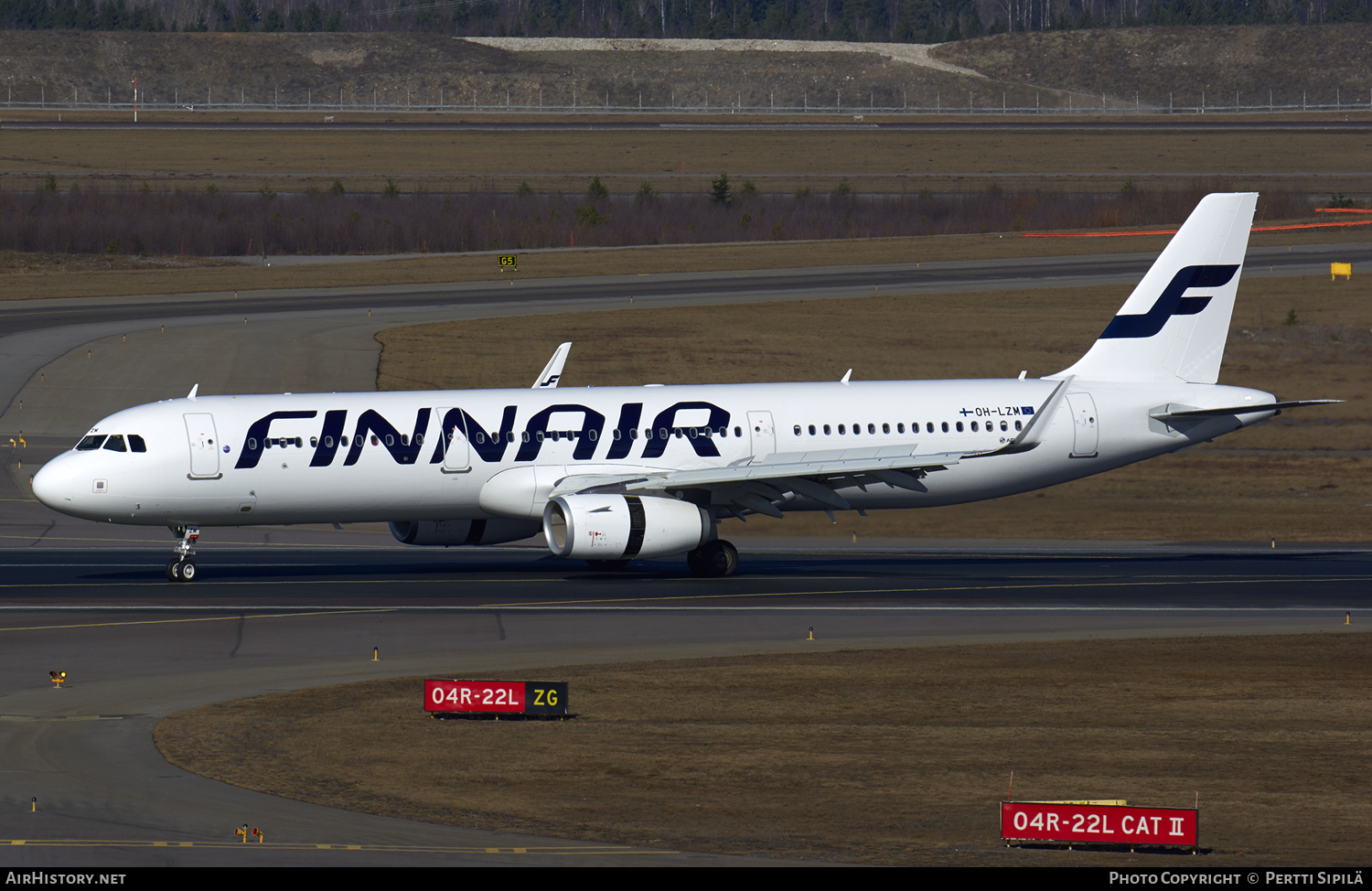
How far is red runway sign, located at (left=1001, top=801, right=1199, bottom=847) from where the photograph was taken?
17.2 meters

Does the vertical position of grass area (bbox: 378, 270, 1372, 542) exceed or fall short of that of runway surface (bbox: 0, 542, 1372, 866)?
it exceeds it

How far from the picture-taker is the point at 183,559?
40.6 m

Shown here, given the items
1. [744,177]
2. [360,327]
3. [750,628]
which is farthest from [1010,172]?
[750,628]

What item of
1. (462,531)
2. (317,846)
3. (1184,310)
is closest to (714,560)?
(462,531)

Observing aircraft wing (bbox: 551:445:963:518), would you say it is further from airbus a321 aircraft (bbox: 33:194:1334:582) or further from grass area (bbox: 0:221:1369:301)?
grass area (bbox: 0:221:1369:301)

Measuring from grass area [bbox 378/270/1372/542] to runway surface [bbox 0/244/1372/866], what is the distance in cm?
330

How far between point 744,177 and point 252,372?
76988mm

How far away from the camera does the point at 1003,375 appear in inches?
2697

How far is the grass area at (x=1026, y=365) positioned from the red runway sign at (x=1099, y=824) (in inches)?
1286

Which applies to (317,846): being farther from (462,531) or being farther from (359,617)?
(462,531)

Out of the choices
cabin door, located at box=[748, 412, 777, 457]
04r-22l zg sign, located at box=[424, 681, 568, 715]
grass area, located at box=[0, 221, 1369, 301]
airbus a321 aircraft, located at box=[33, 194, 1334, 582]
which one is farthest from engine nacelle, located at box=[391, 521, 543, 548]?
grass area, located at box=[0, 221, 1369, 301]

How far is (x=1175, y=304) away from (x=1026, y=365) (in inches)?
838

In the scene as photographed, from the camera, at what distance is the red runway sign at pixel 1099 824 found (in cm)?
1723

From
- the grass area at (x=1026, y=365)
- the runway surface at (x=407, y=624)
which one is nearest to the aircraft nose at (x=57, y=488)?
the runway surface at (x=407, y=624)
